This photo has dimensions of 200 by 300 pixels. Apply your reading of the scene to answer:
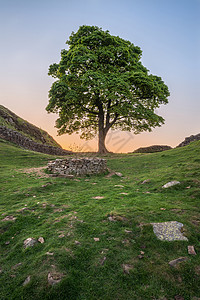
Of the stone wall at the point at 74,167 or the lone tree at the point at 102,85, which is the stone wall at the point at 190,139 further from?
the stone wall at the point at 74,167

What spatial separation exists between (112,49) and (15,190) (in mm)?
23850

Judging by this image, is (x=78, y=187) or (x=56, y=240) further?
(x=78, y=187)

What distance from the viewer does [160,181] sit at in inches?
366

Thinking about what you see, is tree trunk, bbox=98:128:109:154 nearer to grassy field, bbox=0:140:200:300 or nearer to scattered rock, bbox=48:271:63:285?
grassy field, bbox=0:140:200:300

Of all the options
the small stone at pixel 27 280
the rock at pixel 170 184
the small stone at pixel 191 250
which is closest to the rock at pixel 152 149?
the rock at pixel 170 184

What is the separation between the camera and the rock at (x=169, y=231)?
416cm

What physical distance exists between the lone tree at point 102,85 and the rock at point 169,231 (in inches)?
733

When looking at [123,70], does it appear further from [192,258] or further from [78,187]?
[192,258]

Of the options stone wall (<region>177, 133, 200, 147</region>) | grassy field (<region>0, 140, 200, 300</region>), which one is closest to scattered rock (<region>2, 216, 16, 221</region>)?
grassy field (<region>0, 140, 200, 300</region>)

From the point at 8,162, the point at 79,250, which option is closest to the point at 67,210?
the point at 79,250

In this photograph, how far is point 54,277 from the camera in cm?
312

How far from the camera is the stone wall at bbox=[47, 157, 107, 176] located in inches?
503

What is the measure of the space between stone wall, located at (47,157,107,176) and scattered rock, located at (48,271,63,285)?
925 cm

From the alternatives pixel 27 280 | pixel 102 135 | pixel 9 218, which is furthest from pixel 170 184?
pixel 102 135
